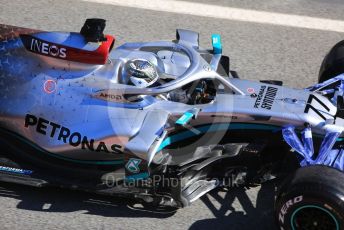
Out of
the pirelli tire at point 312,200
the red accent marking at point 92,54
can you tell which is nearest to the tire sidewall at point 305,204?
the pirelli tire at point 312,200

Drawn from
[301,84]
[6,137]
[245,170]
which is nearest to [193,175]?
[245,170]

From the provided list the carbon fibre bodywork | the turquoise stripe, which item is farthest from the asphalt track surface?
the turquoise stripe

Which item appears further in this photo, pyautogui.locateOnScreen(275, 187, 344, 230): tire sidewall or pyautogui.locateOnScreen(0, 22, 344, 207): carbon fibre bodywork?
pyautogui.locateOnScreen(0, 22, 344, 207): carbon fibre bodywork

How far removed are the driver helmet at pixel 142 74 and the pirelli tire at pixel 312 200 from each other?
5.06ft

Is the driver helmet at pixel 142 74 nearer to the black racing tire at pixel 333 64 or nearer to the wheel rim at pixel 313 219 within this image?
the wheel rim at pixel 313 219

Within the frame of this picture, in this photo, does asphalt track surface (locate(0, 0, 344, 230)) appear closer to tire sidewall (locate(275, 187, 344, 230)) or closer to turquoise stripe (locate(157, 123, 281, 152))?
tire sidewall (locate(275, 187, 344, 230))

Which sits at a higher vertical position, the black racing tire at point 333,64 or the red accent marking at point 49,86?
the black racing tire at point 333,64

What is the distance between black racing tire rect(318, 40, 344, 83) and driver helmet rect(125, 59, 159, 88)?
6.32 ft

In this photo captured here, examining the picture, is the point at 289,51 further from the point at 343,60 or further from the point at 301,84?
the point at 343,60

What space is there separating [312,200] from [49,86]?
2515 mm

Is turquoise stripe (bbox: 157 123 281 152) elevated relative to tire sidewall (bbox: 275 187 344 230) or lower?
elevated

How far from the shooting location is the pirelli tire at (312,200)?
15.9 feet

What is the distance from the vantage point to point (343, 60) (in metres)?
6.57

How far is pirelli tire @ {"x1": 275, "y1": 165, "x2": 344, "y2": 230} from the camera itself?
15.9 feet
